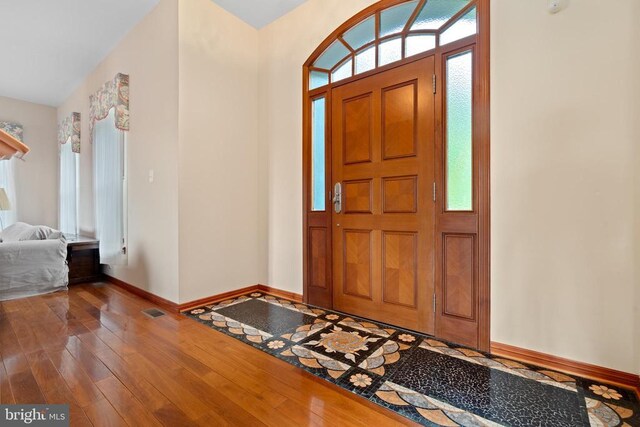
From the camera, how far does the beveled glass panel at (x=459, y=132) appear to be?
198 centimetres

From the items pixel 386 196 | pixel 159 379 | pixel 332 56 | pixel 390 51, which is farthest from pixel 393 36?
pixel 159 379

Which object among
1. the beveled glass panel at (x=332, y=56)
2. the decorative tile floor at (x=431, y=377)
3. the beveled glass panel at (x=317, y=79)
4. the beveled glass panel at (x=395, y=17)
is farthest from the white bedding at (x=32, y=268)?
the beveled glass panel at (x=395, y=17)

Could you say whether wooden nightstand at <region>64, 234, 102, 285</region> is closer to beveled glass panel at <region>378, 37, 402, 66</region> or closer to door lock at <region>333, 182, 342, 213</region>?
door lock at <region>333, 182, 342, 213</region>

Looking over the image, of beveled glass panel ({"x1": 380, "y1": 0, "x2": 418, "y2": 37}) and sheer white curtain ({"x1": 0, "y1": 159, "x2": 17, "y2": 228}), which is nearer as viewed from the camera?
beveled glass panel ({"x1": 380, "y1": 0, "x2": 418, "y2": 37})

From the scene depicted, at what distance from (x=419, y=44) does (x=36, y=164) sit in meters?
6.66

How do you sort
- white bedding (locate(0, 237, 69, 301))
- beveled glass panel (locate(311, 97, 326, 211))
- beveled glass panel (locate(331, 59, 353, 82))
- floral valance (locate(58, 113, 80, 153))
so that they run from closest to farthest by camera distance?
beveled glass panel (locate(331, 59, 353, 82)), beveled glass panel (locate(311, 97, 326, 211)), white bedding (locate(0, 237, 69, 301)), floral valance (locate(58, 113, 80, 153))

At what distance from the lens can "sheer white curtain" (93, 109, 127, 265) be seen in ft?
11.0

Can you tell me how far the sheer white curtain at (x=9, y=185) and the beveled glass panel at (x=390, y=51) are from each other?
617 centimetres

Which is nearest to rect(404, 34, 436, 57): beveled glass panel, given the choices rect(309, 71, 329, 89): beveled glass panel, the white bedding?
rect(309, 71, 329, 89): beveled glass panel

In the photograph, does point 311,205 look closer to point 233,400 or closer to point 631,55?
point 233,400

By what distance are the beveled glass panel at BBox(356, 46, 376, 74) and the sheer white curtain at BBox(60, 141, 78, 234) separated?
495 cm

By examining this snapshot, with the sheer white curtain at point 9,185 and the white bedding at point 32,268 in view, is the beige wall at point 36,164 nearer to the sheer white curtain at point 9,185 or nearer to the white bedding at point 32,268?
the sheer white curtain at point 9,185

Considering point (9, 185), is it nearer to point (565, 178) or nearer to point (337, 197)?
point (337, 197)

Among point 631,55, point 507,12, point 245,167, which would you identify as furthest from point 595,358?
point 245,167
